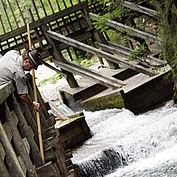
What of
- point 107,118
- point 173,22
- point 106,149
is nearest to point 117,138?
point 106,149

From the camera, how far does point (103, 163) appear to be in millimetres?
7238

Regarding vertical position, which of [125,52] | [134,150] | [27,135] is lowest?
[134,150]

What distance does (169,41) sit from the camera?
24.4 ft

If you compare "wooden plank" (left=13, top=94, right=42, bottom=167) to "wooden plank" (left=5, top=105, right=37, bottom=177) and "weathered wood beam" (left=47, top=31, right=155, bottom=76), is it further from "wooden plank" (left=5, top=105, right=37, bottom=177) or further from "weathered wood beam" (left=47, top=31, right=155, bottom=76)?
"weathered wood beam" (left=47, top=31, right=155, bottom=76)

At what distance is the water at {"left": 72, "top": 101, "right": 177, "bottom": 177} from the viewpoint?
690 cm

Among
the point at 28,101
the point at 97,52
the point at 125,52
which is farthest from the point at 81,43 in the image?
the point at 28,101

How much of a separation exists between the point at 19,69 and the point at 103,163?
246 cm

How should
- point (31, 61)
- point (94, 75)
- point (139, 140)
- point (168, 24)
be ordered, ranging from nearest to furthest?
point (31, 61) → point (168, 24) → point (139, 140) → point (94, 75)

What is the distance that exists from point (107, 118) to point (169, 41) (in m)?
2.68

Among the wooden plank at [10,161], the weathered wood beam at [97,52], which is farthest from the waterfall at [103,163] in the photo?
the wooden plank at [10,161]

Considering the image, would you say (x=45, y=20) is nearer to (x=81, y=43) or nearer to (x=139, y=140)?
(x=81, y=43)

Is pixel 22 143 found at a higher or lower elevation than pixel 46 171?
higher

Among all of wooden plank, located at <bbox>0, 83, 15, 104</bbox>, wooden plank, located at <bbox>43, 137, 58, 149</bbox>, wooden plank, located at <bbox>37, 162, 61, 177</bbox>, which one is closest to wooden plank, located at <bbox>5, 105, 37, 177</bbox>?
wooden plank, located at <bbox>0, 83, 15, 104</bbox>

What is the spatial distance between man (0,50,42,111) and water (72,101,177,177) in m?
2.01
